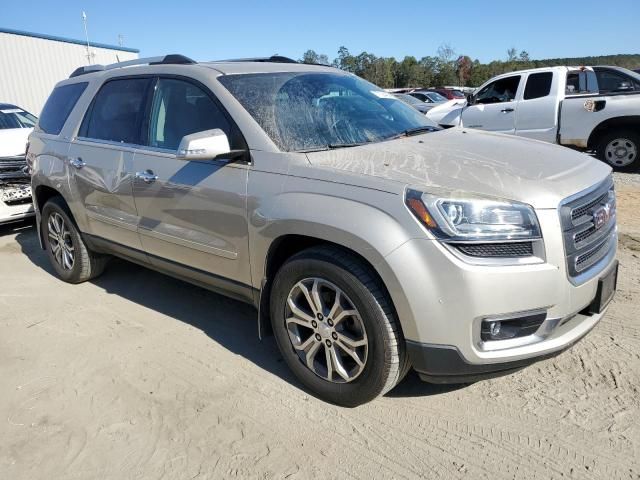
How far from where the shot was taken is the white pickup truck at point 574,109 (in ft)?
28.1

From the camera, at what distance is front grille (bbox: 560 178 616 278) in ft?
8.05

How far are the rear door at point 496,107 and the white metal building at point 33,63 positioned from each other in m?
16.6

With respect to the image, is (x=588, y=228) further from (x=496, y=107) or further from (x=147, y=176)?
(x=496, y=107)

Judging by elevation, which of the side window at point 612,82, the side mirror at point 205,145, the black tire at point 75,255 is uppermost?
the side window at point 612,82

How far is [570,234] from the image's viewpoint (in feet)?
8.05

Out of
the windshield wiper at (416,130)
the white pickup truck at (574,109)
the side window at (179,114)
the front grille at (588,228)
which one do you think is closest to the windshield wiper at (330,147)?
the windshield wiper at (416,130)

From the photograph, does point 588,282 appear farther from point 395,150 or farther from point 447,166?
point 395,150

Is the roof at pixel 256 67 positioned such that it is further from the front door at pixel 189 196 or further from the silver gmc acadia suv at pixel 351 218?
the front door at pixel 189 196

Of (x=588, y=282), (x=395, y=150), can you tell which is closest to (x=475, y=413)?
(x=588, y=282)

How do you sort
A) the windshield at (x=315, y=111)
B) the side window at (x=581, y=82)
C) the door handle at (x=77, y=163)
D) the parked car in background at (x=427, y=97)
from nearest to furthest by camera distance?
the windshield at (x=315, y=111) → the door handle at (x=77, y=163) → the side window at (x=581, y=82) → the parked car in background at (x=427, y=97)

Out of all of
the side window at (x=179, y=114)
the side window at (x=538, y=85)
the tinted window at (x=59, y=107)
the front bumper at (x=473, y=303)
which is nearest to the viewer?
the front bumper at (x=473, y=303)

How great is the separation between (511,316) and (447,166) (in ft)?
2.67

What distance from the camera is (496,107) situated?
32.7 feet

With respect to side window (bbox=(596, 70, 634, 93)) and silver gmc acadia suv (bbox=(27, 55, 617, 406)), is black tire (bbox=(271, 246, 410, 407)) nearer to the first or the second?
silver gmc acadia suv (bbox=(27, 55, 617, 406))
